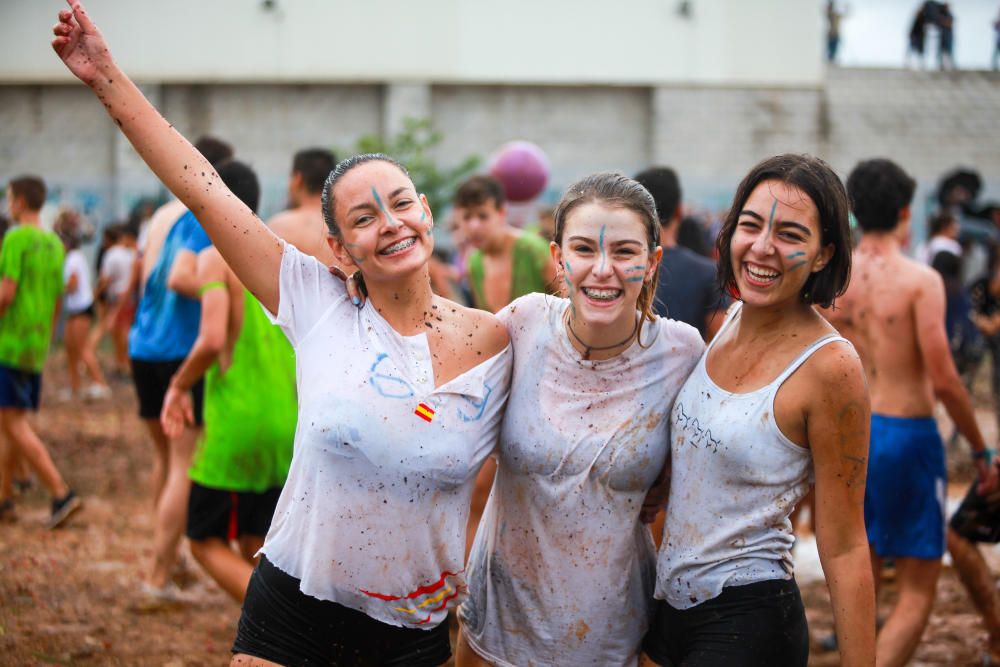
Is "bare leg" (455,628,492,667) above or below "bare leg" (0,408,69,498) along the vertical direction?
above

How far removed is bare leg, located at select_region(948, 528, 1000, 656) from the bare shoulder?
9.81 ft

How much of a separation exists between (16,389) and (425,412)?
5.50 metres

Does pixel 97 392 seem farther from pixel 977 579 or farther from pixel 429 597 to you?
pixel 429 597

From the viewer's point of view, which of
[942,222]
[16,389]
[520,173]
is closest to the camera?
[16,389]

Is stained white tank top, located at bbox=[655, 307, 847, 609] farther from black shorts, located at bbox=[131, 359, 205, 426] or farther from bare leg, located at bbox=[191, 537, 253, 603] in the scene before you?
black shorts, located at bbox=[131, 359, 205, 426]

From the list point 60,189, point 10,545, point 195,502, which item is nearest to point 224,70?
point 60,189

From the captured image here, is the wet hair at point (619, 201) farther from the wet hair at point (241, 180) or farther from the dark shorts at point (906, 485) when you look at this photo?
the wet hair at point (241, 180)

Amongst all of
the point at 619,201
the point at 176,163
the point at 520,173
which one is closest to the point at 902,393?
the point at 619,201

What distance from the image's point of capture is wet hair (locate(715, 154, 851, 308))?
279cm

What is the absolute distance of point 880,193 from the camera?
459cm

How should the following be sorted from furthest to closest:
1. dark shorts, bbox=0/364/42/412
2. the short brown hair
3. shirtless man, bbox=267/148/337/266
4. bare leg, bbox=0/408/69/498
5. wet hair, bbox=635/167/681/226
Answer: dark shorts, bbox=0/364/42/412 < bare leg, bbox=0/408/69/498 < the short brown hair < wet hair, bbox=635/167/681/226 < shirtless man, bbox=267/148/337/266

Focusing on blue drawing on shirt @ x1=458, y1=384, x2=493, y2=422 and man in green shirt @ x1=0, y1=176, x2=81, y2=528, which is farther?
man in green shirt @ x1=0, y1=176, x2=81, y2=528

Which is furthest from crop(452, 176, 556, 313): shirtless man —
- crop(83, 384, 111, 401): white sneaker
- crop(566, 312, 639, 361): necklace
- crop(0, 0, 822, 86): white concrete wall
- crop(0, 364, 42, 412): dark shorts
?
crop(0, 0, 822, 86): white concrete wall

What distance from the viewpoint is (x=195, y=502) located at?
15.5 ft
